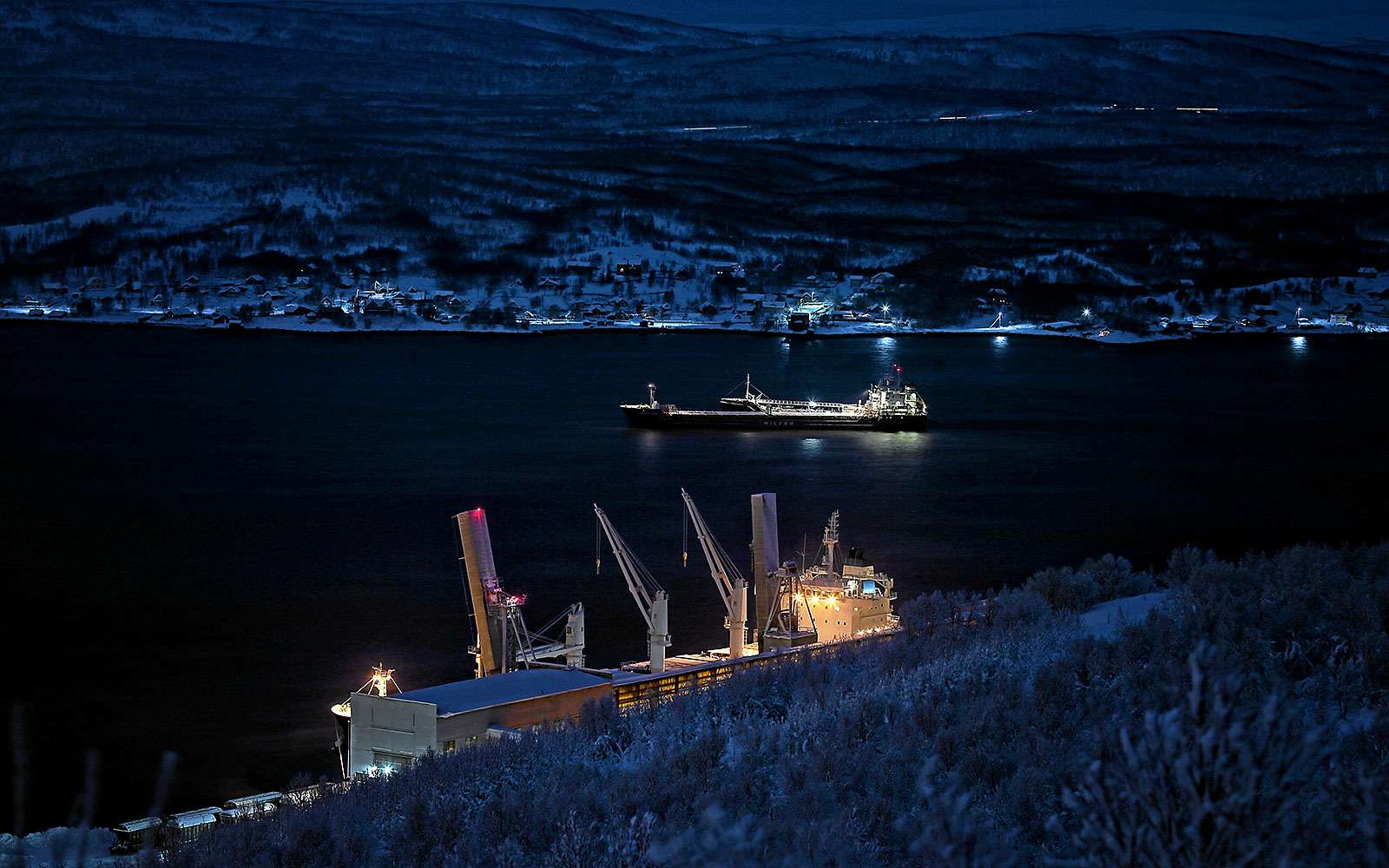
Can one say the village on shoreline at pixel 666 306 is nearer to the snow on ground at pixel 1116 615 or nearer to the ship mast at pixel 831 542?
the ship mast at pixel 831 542

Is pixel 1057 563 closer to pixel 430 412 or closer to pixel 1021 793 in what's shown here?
pixel 1021 793

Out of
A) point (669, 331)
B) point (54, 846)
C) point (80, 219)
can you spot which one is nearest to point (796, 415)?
point (669, 331)

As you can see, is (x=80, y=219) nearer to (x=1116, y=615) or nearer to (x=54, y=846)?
(x=1116, y=615)

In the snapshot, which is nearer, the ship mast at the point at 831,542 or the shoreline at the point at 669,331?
the ship mast at the point at 831,542

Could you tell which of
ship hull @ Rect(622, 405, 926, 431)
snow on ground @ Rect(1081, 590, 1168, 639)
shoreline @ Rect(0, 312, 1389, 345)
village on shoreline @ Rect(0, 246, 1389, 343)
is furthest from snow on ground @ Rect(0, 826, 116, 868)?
village on shoreline @ Rect(0, 246, 1389, 343)

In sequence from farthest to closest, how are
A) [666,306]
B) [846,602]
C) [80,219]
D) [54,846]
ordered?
[80,219], [666,306], [846,602], [54,846]

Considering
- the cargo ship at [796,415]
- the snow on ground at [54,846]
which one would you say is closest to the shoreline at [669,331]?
the cargo ship at [796,415]
